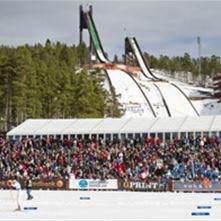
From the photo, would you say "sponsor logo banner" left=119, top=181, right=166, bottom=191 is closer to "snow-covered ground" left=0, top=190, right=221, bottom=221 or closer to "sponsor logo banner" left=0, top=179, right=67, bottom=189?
"sponsor logo banner" left=0, top=179, right=67, bottom=189

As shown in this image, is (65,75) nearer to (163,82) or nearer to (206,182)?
(206,182)

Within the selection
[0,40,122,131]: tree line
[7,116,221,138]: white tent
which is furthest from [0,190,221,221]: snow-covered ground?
[0,40,122,131]: tree line

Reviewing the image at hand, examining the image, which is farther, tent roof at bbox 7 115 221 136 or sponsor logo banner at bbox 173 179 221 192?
tent roof at bbox 7 115 221 136

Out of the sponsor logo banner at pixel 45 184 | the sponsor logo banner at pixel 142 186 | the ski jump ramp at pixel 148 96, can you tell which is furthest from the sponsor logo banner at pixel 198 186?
the ski jump ramp at pixel 148 96

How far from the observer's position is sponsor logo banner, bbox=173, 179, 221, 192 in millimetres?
37375

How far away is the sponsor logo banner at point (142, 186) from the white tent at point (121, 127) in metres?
9.75

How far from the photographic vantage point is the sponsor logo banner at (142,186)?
38781 millimetres

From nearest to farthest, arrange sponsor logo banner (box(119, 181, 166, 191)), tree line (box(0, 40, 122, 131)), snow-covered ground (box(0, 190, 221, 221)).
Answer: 1. snow-covered ground (box(0, 190, 221, 221))
2. sponsor logo banner (box(119, 181, 166, 191))
3. tree line (box(0, 40, 122, 131))

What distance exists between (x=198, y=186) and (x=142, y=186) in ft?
11.4

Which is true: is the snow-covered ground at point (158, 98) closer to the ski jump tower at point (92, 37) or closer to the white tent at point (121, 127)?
the ski jump tower at point (92, 37)

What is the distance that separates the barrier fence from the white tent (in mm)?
9853

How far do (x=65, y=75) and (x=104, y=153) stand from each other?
34.7 m

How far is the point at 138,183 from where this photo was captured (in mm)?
39406

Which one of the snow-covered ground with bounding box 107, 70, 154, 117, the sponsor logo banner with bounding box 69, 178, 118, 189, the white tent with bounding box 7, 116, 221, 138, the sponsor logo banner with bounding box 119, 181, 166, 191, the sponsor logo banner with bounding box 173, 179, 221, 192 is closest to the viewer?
the sponsor logo banner with bounding box 173, 179, 221, 192
